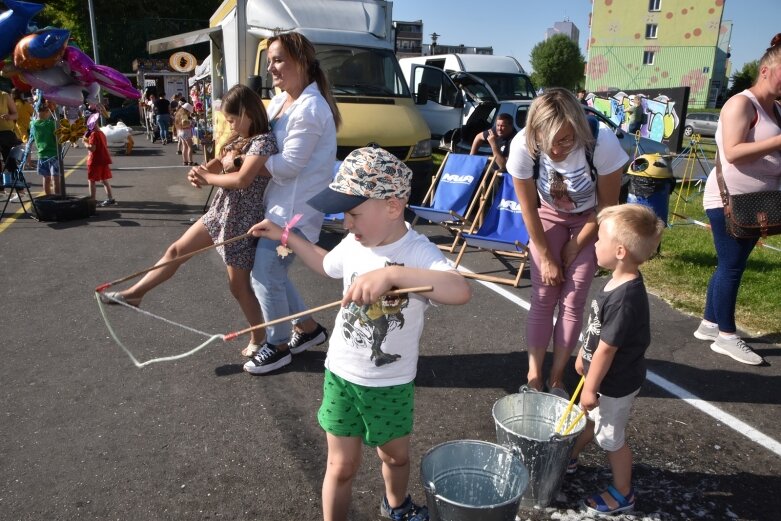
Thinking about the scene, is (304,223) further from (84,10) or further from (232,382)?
(84,10)

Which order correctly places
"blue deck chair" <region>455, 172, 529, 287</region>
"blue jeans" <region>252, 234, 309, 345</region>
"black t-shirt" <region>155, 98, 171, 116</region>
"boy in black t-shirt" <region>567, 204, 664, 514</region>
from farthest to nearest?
"black t-shirt" <region>155, 98, 171, 116</region>
"blue deck chair" <region>455, 172, 529, 287</region>
"blue jeans" <region>252, 234, 309, 345</region>
"boy in black t-shirt" <region>567, 204, 664, 514</region>

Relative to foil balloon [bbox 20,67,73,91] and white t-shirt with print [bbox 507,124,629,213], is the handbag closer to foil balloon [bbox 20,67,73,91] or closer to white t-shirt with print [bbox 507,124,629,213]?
white t-shirt with print [bbox 507,124,629,213]

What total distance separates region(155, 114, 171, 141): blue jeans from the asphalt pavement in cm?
1651

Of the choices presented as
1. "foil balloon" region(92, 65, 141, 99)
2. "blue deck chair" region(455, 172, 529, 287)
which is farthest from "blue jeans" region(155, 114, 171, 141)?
"blue deck chair" region(455, 172, 529, 287)

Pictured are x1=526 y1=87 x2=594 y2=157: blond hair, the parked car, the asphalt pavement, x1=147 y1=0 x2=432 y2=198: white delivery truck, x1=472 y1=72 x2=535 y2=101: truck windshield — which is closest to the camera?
the asphalt pavement

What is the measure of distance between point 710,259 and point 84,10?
1619 inches

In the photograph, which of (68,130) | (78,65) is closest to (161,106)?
(68,130)

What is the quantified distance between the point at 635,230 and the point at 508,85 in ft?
52.0

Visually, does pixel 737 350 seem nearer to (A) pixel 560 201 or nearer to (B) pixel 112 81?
(A) pixel 560 201

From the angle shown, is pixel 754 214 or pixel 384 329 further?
pixel 754 214

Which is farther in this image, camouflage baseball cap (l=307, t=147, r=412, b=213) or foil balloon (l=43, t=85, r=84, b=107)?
foil balloon (l=43, t=85, r=84, b=107)

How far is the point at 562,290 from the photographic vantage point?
11.2 feet

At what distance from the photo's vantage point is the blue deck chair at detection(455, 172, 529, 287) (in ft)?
19.2

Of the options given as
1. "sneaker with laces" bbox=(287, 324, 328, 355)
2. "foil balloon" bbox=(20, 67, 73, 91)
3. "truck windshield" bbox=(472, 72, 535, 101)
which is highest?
"truck windshield" bbox=(472, 72, 535, 101)
